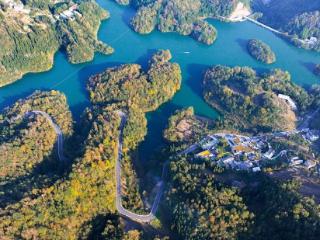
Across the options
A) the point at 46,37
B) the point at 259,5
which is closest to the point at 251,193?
the point at 46,37

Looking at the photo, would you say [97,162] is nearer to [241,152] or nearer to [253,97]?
[241,152]

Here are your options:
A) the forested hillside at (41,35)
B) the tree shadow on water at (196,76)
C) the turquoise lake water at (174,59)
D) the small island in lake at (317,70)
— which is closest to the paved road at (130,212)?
the turquoise lake water at (174,59)

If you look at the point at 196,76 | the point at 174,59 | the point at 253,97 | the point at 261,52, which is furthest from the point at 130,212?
the point at 261,52

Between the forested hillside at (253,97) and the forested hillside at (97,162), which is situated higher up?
the forested hillside at (253,97)

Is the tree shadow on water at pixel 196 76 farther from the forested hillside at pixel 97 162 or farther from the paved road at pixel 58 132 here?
the paved road at pixel 58 132

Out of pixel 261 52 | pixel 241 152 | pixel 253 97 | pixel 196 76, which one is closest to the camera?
pixel 241 152
